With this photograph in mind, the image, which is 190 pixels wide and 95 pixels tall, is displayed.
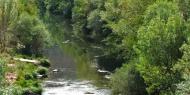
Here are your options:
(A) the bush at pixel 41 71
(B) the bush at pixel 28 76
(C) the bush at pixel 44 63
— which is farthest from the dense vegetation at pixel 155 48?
(B) the bush at pixel 28 76

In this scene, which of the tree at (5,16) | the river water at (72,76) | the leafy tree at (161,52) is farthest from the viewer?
the tree at (5,16)

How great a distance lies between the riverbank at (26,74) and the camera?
56031 millimetres

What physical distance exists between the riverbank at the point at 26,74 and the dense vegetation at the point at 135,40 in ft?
14.8

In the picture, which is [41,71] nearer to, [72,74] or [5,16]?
[72,74]

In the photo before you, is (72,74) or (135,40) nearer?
(135,40)

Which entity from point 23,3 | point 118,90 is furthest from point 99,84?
point 23,3

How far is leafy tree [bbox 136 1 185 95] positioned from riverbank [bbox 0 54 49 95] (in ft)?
47.3

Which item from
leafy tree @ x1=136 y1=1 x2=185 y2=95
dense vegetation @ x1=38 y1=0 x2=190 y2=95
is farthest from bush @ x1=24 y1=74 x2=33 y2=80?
leafy tree @ x1=136 y1=1 x2=185 y2=95

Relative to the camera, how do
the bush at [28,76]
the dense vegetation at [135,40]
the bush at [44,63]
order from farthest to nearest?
the bush at [44,63] < the bush at [28,76] < the dense vegetation at [135,40]

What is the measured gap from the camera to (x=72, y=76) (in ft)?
222

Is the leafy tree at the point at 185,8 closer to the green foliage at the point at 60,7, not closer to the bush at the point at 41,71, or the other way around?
the bush at the point at 41,71

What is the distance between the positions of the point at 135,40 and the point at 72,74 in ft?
44.3

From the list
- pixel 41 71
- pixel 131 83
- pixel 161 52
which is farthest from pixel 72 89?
pixel 161 52

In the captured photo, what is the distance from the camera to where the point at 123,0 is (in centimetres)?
7019
